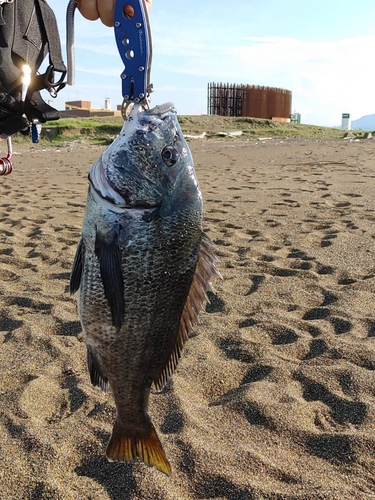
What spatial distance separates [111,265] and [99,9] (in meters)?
1.38

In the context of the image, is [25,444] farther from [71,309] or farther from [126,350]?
[71,309]

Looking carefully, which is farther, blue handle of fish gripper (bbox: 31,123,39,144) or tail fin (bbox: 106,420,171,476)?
blue handle of fish gripper (bbox: 31,123,39,144)

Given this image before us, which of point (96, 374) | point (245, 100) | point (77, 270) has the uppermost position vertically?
point (245, 100)

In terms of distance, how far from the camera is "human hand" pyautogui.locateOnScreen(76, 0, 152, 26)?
2447 millimetres

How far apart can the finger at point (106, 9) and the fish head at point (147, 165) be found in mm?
685

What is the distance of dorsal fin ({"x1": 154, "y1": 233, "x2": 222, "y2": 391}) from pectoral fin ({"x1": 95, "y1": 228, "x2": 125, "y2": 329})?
1.21 ft

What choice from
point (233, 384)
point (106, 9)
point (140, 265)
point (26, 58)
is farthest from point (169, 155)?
point (233, 384)

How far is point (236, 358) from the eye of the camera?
388 centimetres

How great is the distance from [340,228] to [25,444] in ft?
18.5

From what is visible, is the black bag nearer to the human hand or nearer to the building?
the human hand

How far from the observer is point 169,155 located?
2.08 m

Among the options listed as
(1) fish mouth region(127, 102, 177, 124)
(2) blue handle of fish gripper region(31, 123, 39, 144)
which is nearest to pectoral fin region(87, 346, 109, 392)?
(1) fish mouth region(127, 102, 177, 124)

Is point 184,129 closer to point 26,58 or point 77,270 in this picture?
point 26,58

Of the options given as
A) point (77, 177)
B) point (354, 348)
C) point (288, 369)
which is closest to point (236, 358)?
point (288, 369)
